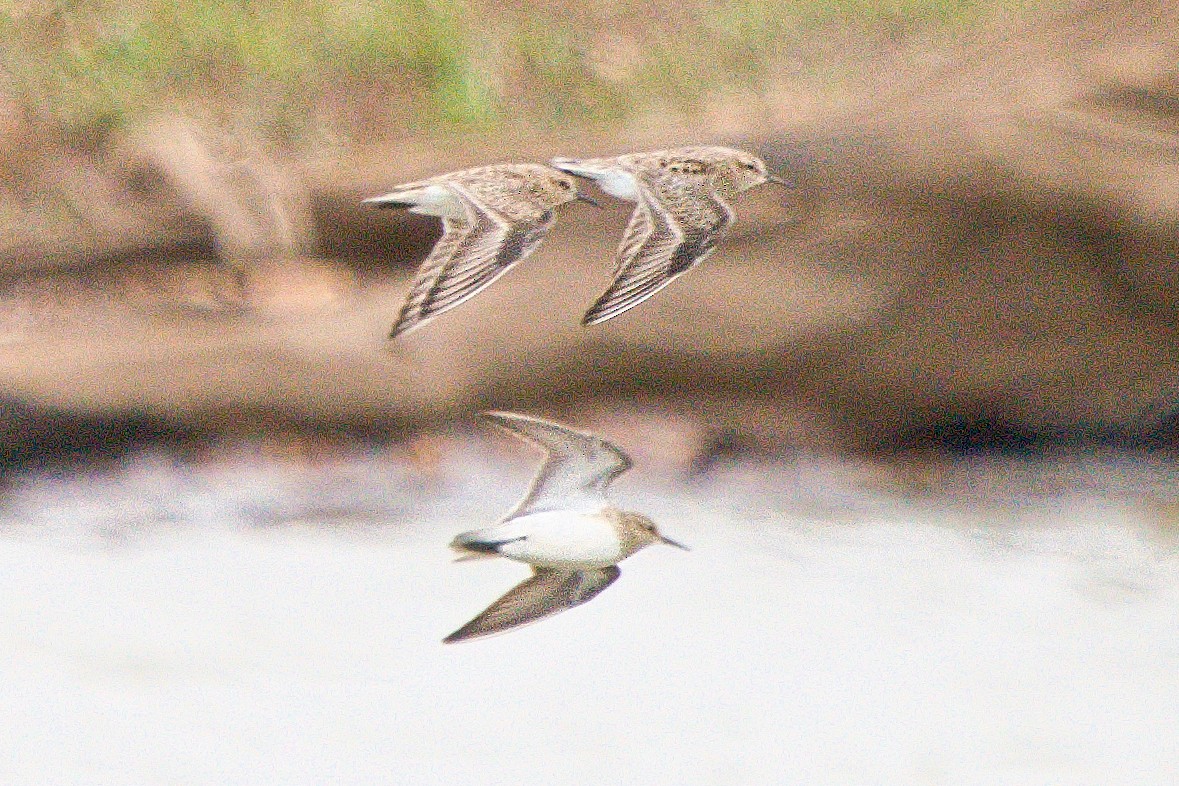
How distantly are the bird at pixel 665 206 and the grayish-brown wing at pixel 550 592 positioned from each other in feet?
1.27

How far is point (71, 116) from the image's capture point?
4.41 metres

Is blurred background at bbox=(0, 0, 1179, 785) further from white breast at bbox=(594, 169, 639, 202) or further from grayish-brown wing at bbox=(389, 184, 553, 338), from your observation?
grayish-brown wing at bbox=(389, 184, 553, 338)

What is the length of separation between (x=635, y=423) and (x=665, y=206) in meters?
1.38

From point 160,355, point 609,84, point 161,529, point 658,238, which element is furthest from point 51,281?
point 658,238

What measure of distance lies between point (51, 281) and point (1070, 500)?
91.5 inches

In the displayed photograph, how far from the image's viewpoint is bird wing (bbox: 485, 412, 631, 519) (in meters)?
2.81

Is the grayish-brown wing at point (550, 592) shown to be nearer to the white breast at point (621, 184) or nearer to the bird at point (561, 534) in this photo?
the bird at point (561, 534)

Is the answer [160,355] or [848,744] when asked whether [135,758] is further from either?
[848,744]

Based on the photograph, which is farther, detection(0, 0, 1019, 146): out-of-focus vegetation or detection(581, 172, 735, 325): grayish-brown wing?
detection(0, 0, 1019, 146): out-of-focus vegetation

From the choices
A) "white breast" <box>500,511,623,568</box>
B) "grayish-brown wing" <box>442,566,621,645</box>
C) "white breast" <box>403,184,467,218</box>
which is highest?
"white breast" <box>403,184,467,218</box>

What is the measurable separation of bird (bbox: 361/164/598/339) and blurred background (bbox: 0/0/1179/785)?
750 mm

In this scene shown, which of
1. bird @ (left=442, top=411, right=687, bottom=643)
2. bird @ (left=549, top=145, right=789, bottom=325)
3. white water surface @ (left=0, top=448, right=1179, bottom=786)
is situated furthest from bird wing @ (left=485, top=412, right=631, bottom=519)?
white water surface @ (left=0, top=448, right=1179, bottom=786)

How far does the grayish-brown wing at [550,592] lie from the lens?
108 inches

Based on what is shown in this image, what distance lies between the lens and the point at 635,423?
168 inches
